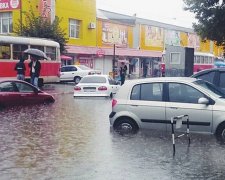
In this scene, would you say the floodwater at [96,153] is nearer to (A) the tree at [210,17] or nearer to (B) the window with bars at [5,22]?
(A) the tree at [210,17]

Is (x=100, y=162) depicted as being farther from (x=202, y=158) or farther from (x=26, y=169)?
(x=202, y=158)

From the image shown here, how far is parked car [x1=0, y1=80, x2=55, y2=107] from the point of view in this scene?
708 inches

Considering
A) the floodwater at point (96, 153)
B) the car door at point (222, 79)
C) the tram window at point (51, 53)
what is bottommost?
the floodwater at point (96, 153)

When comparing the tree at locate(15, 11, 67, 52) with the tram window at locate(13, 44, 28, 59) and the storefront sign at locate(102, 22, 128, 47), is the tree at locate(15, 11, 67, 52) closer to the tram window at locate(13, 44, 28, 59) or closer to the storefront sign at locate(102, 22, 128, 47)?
the tram window at locate(13, 44, 28, 59)

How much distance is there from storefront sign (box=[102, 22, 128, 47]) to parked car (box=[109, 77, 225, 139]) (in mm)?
40770

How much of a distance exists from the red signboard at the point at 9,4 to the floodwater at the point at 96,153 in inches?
1211

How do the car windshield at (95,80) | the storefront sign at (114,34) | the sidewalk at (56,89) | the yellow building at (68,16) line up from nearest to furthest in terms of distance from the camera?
the car windshield at (95,80) < the sidewalk at (56,89) < the yellow building at (68,16) < the storefront sign at (114,34)

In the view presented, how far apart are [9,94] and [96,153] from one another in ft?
30.0

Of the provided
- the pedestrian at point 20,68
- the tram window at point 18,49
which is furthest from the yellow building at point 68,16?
the pedestrian at point 20,68

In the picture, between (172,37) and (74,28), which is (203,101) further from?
(172,37)

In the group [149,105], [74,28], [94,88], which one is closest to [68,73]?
[74,28]

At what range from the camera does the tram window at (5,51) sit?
26.1 metres

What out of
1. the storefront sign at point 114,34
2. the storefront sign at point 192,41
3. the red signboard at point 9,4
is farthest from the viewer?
the storefront sign at point 192,41

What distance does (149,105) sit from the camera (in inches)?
451
